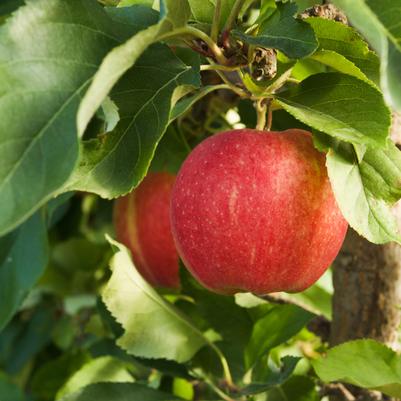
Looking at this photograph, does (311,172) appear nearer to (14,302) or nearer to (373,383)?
(373,383)

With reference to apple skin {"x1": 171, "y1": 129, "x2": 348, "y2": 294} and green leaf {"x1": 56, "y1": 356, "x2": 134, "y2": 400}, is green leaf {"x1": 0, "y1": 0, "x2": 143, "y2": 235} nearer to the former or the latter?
apple skin {"x1": 171, "y1": 129, "x2": 348, "y2": 294}

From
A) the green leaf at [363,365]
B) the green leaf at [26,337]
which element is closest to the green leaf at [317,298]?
the green leaf at [363,365]

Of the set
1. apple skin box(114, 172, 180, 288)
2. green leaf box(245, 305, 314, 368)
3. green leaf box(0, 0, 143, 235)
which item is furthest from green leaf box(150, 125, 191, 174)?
green leaf box(0, 0, 143, 235)

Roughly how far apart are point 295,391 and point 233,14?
50 cm

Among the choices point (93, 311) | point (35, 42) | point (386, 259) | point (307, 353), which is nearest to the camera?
point (35, 42)

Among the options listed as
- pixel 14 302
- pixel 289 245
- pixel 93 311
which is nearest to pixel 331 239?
pixel 289 245

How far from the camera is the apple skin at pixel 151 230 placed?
55.4 inches

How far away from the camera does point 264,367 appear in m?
1.08

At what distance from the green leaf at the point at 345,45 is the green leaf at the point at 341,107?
0.07 feet

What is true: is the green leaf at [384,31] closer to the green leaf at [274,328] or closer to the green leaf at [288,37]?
the green leaf at [288,37]

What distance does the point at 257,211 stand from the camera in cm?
81

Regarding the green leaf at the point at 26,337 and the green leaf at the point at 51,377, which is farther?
the green leaf at the point at 26,337

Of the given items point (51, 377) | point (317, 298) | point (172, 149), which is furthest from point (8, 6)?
point (51, 377)

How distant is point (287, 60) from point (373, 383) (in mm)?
353
